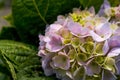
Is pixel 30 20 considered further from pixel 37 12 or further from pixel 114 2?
pixel 114 2

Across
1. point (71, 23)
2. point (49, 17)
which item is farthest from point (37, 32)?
point (71, 23)

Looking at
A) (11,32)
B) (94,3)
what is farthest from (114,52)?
(11,32)

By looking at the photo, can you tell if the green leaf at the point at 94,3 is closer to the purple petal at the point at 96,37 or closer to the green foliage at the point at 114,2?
the green foliage at the point at 114,2

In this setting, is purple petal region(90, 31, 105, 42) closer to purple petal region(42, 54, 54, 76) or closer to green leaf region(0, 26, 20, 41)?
purple petal region(42, 54, 54, 76)

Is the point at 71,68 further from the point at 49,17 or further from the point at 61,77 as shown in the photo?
the point at 49,17

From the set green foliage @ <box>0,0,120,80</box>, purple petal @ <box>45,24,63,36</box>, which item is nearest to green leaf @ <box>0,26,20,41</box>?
green foliage @ <box>0,0,120,80</box>

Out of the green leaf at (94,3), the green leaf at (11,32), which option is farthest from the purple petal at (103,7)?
the green leaf at (11,32)
